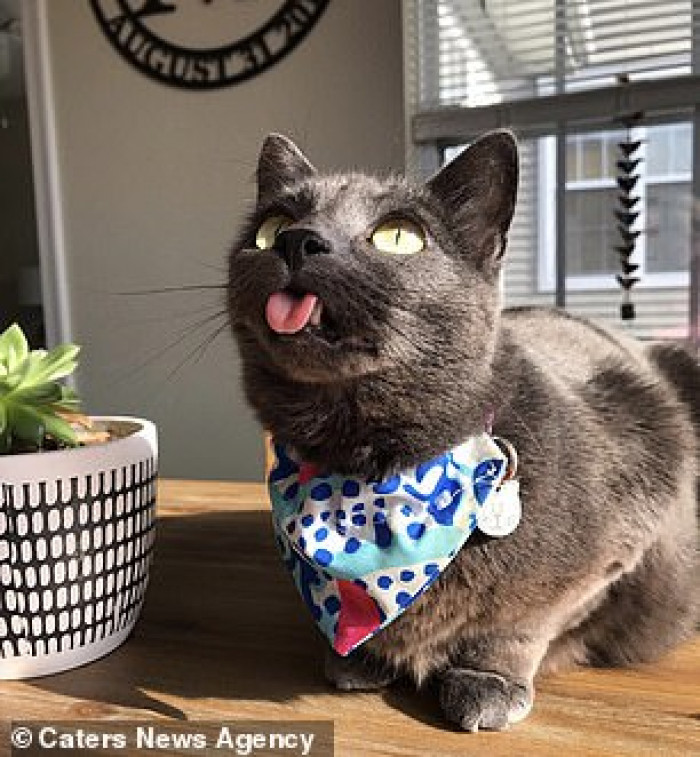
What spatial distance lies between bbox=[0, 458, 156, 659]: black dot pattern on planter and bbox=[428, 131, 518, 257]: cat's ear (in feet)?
0.96

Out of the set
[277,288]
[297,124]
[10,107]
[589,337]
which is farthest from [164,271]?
[277,288]

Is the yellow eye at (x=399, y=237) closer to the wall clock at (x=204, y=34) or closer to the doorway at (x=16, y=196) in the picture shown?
the wall clock at (x=204, y=34)

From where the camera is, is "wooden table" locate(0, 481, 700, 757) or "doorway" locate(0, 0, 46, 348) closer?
"wooden table" locate(0, 481, 700, 757)

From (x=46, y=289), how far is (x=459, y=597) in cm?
234

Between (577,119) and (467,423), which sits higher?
(577,119)

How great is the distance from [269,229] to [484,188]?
14cm

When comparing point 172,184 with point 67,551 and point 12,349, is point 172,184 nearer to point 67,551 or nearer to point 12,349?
point 12,349

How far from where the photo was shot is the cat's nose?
47cm

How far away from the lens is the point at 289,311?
465 mm

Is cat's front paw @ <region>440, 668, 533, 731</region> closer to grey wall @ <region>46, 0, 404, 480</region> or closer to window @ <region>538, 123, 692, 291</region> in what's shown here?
window @ <region>538, 123, 692, 291</region>

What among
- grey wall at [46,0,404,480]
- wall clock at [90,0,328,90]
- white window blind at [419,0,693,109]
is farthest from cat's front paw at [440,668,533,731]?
wall clock at [90,0,328,90]

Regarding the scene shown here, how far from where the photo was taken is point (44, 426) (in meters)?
0.56

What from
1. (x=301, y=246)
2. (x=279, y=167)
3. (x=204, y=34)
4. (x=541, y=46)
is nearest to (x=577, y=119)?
(x=541, y=46)

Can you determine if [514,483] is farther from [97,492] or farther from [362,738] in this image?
[97,492]
